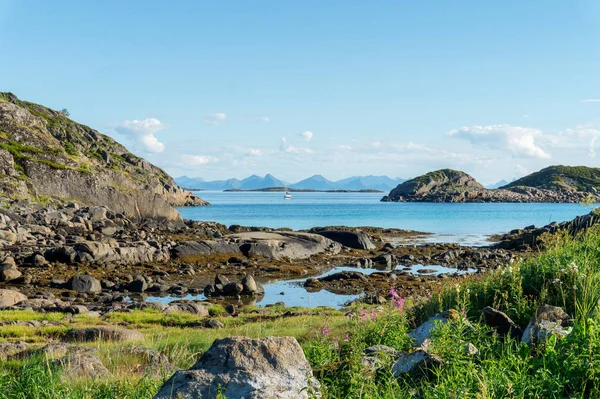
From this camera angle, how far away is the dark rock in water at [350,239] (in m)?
54.3

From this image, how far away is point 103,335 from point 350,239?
41.1 m

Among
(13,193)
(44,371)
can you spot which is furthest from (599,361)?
(13,193)

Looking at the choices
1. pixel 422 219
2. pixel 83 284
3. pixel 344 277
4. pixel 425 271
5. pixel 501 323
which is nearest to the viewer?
pixel 501 323

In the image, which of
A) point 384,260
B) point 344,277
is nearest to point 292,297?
point 344,277

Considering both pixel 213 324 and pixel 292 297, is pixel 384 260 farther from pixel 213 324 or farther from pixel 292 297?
pixel 213 324

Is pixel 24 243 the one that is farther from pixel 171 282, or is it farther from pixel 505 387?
pixel 505 387

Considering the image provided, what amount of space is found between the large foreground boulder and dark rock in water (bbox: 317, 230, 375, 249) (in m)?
48.0

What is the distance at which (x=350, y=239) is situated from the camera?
55.0m

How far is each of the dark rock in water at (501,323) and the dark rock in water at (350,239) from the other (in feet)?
148

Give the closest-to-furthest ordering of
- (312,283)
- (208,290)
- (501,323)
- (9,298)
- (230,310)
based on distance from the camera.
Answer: (501,323) → (9,298) → (230,310) → (208,290) → (312,283)

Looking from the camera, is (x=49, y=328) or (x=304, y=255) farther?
(x=304, y=255)

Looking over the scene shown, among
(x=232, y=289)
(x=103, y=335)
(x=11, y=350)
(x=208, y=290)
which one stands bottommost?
(x=208, y=290)

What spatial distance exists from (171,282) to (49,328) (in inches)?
687

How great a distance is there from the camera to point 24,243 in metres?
42.1
